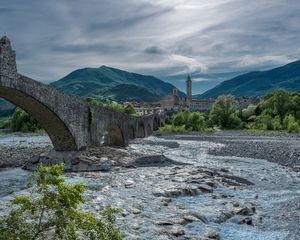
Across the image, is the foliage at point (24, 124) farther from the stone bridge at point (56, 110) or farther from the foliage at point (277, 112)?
the stone bridge at point (56, 110)

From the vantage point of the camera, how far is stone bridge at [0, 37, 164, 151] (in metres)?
21.2

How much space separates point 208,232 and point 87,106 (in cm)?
2299

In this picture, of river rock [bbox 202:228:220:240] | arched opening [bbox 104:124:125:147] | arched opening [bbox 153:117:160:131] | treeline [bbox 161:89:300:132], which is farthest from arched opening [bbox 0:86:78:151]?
arched opening [bbox 153:117:160:131]

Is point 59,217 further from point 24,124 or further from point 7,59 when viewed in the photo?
point 24,124

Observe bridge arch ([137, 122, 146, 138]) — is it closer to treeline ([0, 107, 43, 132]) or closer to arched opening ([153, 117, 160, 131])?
treeline ([0, 107, 43, 132])

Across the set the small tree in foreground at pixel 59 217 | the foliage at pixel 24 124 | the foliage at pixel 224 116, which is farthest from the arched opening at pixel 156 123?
the small tree in foreground at pixel 59 217

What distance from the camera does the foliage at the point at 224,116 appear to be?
102 m

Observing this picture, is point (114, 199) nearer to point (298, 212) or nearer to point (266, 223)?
point (266, 223)

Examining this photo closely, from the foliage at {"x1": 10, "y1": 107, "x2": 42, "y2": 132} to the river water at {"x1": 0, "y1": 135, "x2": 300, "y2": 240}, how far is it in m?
67.6

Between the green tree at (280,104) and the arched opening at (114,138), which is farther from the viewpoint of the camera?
the green tree at (280,104)

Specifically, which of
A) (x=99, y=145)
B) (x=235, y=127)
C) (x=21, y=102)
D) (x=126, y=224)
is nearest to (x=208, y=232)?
(x=126, y=224)

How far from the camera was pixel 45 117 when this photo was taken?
28594mm

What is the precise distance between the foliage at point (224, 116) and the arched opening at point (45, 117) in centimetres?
7508

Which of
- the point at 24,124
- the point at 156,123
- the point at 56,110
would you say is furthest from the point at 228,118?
the point at 56,110
